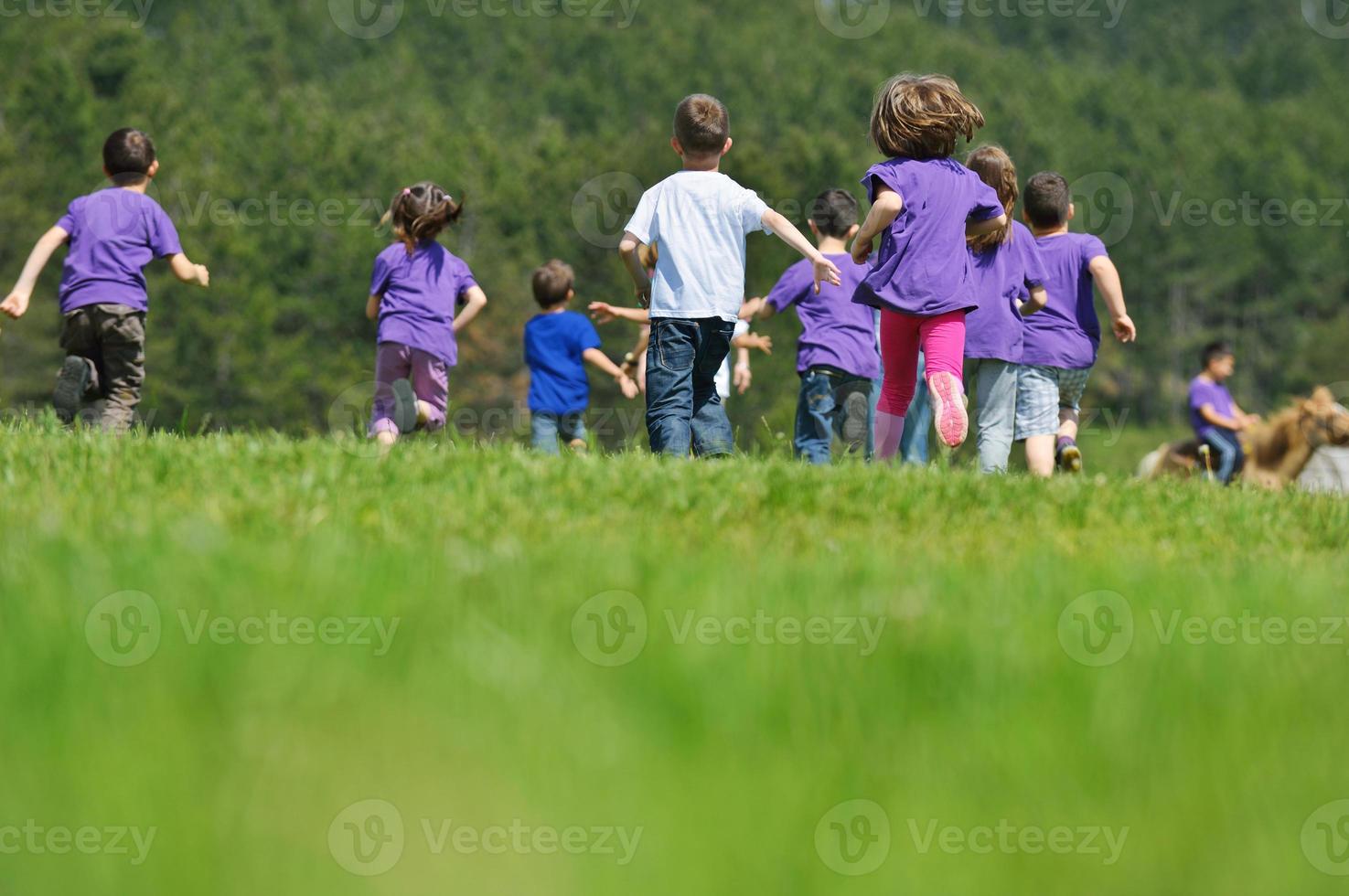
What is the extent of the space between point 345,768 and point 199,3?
115459mm

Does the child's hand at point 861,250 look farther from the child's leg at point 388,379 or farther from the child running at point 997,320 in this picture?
the child's leg at point 388,379

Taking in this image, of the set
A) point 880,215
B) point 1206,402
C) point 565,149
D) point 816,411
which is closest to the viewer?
point 880,215

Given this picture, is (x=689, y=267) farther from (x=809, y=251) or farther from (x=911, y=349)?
(x=911, y=349)

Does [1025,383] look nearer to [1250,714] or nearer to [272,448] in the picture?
[272,448]

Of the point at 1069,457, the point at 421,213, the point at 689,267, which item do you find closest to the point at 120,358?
the point at 421,213

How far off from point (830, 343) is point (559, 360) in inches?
107

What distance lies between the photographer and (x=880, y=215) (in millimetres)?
7652

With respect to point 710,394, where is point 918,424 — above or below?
below

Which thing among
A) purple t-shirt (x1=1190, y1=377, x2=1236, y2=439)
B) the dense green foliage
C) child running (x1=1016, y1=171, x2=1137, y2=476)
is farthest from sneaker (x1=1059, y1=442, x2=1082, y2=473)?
purple t-shirt (x1=1190, y1=377, x2=1236, y2=439)

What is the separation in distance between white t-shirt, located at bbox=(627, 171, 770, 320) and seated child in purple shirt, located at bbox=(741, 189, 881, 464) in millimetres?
2103

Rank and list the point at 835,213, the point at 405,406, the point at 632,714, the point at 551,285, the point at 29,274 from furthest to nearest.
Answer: the point at 551,285, the point at 835,213, the point at 405,406, the point at 29,274, the point at 632,714

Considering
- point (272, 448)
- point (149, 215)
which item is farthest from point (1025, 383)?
point (149, 215)

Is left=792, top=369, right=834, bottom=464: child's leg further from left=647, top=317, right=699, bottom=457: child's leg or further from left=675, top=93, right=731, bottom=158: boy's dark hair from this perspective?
left=675, top=93, right=731, bottom=158: boy's dark hair

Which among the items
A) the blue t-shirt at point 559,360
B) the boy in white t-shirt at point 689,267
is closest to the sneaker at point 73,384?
the boy in white t-shirt at point 689,267
